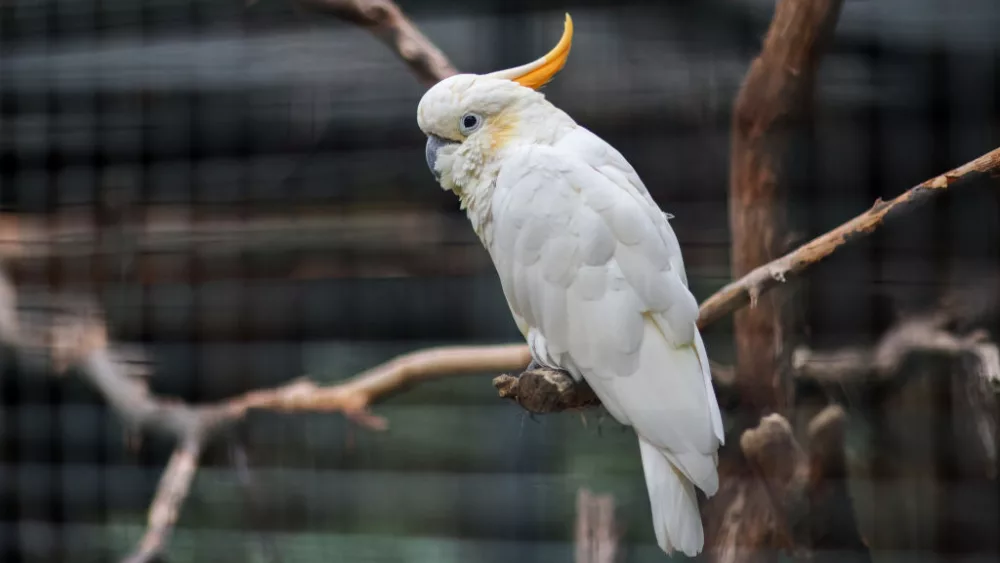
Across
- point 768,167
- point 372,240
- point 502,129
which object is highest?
point 502,129

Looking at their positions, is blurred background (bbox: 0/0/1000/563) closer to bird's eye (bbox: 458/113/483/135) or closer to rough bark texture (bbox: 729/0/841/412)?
rough bark texture (bbox: 729/0/841/412)

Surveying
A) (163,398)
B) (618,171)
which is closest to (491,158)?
(618,171)

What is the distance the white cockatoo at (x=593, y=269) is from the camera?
3.17 feet

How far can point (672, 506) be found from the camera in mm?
963

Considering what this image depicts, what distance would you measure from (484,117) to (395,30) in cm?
35

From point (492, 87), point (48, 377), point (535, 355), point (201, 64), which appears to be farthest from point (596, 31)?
point (48, 377)

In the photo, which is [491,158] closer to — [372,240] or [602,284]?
[602,284]

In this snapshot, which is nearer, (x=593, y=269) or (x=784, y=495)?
(x=593, y=269)

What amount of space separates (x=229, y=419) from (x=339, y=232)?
40cm

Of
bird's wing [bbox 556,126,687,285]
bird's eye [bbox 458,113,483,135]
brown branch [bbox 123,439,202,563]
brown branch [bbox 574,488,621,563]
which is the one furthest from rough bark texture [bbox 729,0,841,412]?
brown branch [bbox 123,439,202,563]

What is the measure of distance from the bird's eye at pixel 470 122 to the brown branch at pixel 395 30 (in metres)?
0.22

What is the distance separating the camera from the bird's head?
1.01m

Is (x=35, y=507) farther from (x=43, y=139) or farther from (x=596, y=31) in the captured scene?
(x=596, y=31)

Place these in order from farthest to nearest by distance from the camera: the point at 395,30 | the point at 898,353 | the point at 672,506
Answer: the point at 395,30 → the point at 898,353 → the point at 672,506
